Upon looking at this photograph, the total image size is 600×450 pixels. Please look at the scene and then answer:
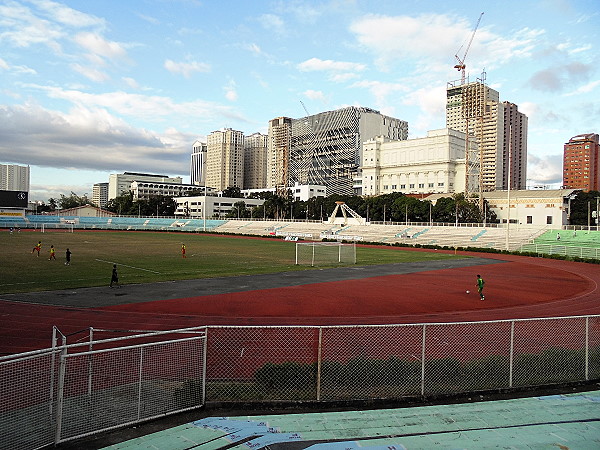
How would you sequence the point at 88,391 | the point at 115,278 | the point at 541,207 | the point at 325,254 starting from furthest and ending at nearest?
the point at 541,207 → the point at 325,254 → the point at 115,278 → the point at 88,391

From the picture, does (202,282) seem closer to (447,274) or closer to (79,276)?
(79,276)

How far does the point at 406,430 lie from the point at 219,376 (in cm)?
536

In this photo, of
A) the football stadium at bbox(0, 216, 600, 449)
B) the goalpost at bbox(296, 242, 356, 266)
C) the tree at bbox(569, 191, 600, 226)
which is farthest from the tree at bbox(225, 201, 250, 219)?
the football stadium at bbox(0, 216, 600, 449)

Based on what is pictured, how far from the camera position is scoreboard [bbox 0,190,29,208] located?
375 feet

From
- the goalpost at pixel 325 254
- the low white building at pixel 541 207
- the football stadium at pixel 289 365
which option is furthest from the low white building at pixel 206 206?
the football stadium at pixel 289 365

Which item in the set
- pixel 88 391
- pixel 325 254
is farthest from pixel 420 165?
pixel 88 391

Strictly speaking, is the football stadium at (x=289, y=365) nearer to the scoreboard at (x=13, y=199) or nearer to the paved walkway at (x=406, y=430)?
the paved walkway at (x=406, y=430)

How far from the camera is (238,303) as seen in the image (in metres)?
22.4

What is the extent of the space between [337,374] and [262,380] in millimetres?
1668

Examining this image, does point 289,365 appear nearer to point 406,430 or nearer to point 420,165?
point 406,430

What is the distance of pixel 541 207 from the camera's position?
10075 centimetres

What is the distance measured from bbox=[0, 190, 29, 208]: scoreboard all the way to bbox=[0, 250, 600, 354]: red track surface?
4438 inches

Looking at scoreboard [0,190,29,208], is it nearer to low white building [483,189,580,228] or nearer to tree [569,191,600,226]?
low white building [483,189,580,228]

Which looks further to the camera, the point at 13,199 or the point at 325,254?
the point at 13,199
